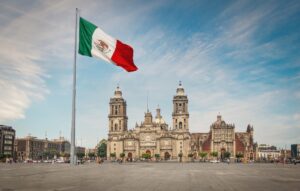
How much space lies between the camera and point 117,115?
156m

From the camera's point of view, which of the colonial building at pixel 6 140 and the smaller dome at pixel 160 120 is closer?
the colonial building at pixel 6 140

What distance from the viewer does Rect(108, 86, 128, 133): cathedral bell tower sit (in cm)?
15638

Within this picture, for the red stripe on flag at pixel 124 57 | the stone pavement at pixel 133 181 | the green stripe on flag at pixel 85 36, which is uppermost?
the green stripe on flag at pixel 85 36

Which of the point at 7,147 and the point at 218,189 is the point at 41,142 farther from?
the point at 218,189

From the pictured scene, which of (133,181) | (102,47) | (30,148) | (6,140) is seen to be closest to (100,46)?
(102,47)

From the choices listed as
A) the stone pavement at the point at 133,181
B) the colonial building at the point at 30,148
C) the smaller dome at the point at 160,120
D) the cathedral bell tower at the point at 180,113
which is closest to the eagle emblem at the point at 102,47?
the stone pavement at the point at 133,181

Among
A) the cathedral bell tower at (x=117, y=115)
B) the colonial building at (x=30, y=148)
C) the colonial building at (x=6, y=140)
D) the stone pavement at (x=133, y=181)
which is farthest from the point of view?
the colonial building at (x=30, y=148)

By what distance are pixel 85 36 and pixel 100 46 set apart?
3.53 ft

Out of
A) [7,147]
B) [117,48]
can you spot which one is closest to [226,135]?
[7,147]

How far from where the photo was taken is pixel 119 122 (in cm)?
15662

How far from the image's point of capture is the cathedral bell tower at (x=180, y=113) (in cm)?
14762

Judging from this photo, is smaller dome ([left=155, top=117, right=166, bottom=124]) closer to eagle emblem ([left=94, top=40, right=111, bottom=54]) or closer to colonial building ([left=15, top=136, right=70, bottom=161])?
colonial building ([left=15, top=136, right=70, bottom=161])

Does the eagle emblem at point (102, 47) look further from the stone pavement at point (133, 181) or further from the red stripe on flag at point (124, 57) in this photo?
the stone pavement at point (133, 181)

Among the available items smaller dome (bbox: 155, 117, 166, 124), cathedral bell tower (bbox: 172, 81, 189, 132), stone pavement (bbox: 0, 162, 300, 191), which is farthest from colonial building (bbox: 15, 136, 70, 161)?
stone pavement (bbox: 0, 162, 300, 191)
